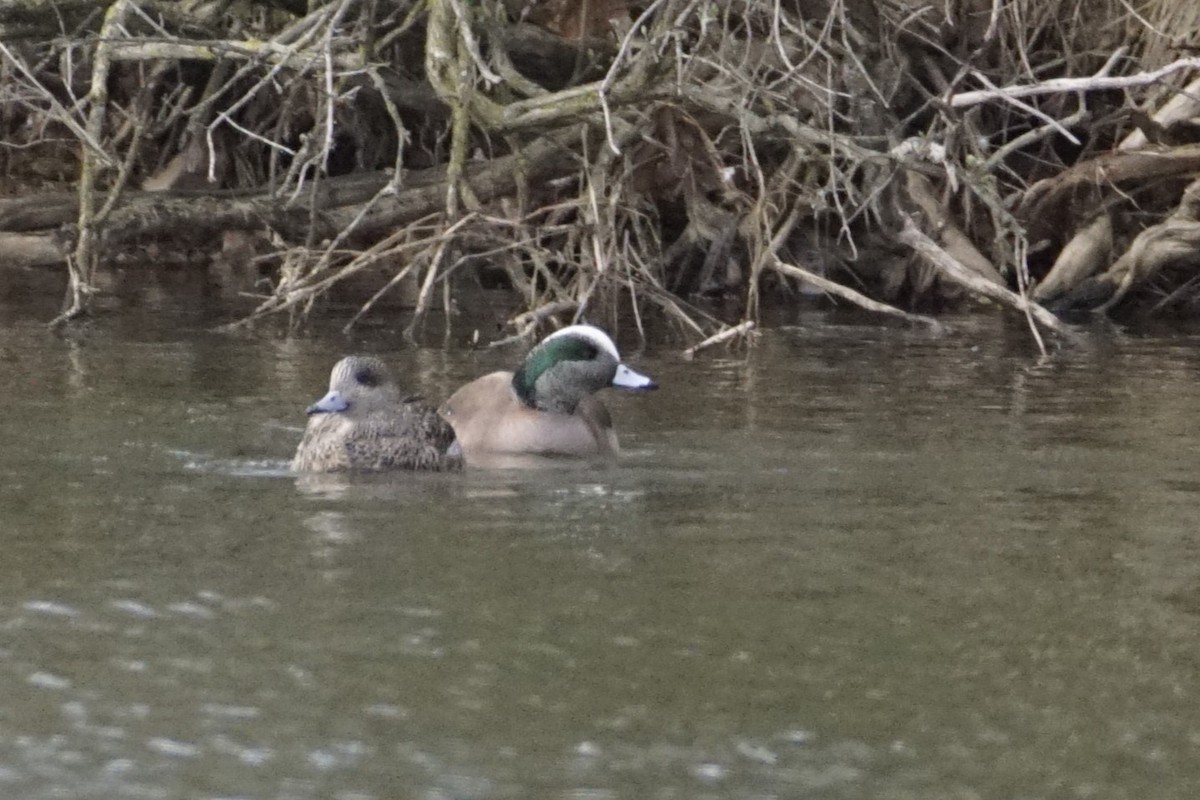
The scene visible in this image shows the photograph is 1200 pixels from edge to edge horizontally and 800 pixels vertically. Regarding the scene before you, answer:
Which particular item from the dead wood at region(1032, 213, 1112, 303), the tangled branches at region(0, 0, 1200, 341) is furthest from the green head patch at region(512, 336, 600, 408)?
the dead wood at region(1032, 213, 1112, 303)

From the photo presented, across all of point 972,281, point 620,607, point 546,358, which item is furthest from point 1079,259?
point 620,607

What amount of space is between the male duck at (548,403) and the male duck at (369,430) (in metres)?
0.51

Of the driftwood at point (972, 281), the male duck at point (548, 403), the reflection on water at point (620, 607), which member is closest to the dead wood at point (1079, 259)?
the driftwood at point (972, 281)

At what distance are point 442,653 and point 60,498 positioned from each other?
2.21m

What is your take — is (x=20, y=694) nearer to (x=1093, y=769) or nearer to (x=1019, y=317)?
(x=1093, y=769)

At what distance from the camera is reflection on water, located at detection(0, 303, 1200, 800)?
4305 millimetres

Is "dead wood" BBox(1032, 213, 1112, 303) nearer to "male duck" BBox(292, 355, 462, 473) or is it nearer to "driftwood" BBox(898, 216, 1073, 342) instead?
"driftwood" BBox(898, 216, 1073, 342)

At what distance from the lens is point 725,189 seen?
1252cm

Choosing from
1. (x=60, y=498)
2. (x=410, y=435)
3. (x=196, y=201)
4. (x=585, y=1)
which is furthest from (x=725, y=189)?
(x=60, y=498)

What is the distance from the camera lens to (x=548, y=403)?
27.8ft

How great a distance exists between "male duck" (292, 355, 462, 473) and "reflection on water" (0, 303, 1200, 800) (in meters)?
0.11

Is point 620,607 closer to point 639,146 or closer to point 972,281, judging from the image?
point 972,281

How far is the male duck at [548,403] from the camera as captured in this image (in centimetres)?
823

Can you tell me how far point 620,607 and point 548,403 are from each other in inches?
118
